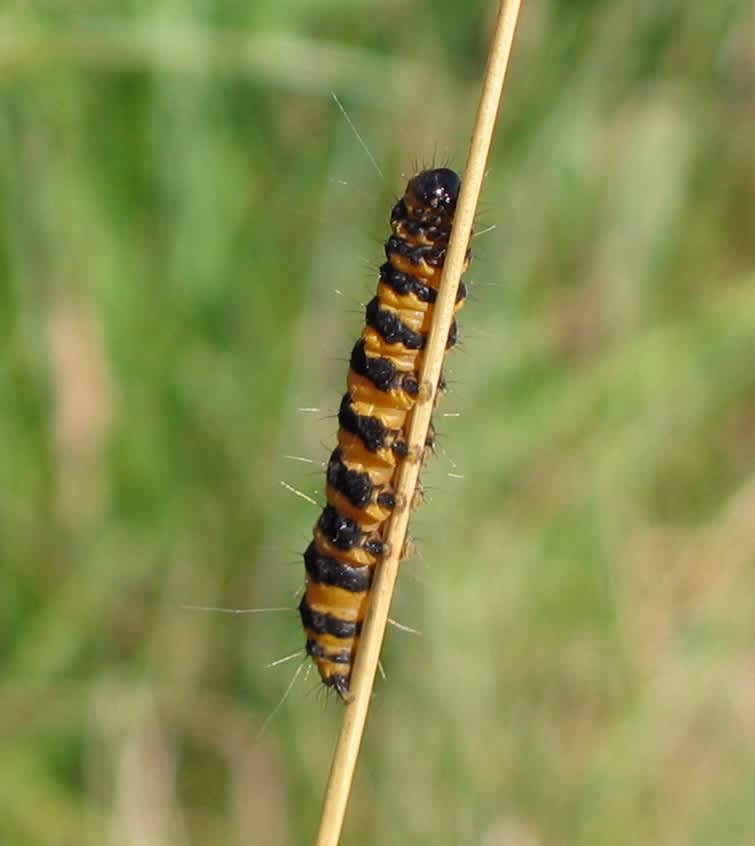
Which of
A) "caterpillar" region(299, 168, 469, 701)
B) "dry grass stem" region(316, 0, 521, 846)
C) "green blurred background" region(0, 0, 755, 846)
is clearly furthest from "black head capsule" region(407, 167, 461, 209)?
"green blurred background" region(0, 0, 755, 846)

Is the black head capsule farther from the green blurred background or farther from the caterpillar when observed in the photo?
the green blurred background

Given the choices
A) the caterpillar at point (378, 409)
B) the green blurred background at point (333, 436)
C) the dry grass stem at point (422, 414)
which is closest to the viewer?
the dry grass stem at point (422, 414)

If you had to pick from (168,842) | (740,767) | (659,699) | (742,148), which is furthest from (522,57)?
(168,842)

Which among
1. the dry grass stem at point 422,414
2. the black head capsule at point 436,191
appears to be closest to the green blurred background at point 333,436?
the black head capsule at point 436,191

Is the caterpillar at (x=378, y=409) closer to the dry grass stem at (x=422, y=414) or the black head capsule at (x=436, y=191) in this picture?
the black head capsule at (x=436, y=191)

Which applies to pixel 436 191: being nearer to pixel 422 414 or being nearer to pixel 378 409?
pixel 378 409
